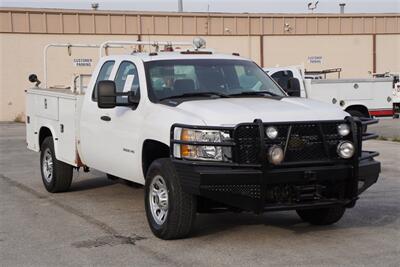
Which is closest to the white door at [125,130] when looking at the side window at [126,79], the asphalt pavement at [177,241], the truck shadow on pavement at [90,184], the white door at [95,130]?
the side window at [126,79]

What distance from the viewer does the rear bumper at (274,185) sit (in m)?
5.78

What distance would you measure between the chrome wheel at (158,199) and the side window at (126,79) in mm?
1225

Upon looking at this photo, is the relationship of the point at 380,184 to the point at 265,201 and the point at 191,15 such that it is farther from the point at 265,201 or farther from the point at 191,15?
the point at 191,15

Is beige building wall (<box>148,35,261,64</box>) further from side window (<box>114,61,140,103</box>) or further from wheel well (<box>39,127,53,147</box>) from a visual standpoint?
side window (<box>114,61,140,103</box>)

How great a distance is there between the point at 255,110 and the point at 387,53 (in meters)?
34.7

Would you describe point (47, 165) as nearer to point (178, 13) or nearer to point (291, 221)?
point (291, 221)

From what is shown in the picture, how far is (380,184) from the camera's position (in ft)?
32.9

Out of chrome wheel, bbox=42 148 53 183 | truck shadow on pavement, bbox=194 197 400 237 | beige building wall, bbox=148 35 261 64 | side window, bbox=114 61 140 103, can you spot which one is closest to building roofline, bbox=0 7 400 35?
beige building wall, bbox=148 35 261 64

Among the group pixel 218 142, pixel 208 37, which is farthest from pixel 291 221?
pixel 208 37

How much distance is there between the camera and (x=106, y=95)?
7.02 m

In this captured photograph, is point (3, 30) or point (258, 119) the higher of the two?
point (3, 30)

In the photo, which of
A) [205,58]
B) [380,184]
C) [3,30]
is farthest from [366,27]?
[205,58]

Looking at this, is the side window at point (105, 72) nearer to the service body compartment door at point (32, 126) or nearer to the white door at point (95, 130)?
the white door at point (95, 130)

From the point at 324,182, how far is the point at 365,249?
76cm
